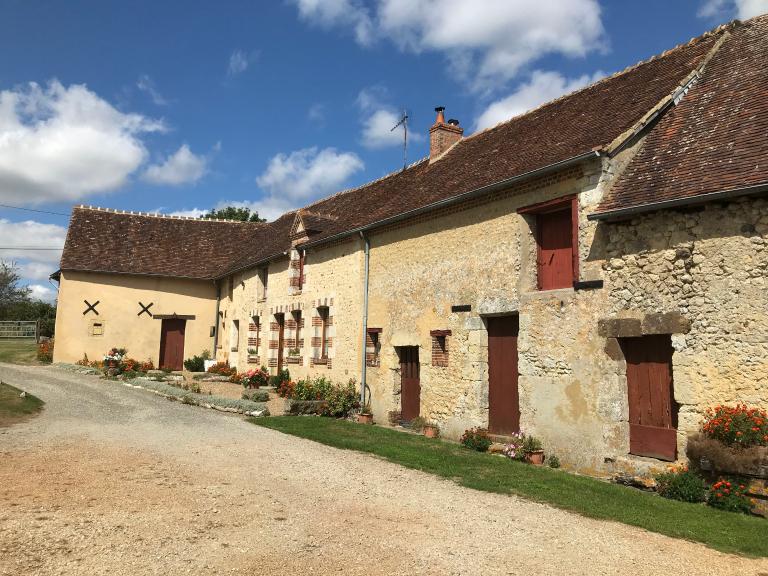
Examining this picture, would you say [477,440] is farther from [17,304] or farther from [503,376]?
[17,304]

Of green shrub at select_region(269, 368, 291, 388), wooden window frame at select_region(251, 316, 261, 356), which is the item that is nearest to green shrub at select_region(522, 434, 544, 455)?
green shrub at select_region(269, 368, 291, 388)

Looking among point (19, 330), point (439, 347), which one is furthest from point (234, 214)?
point (439, 347)

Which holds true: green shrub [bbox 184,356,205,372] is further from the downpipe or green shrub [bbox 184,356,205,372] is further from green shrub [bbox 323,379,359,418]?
the downpipe

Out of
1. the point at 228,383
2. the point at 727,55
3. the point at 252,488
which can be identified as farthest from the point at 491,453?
the point at 228,383

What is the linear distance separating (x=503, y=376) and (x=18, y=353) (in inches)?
906

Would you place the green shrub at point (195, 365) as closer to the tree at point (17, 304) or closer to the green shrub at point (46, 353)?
the green shrub at point (46, 353)

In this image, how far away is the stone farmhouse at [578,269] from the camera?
301 inches

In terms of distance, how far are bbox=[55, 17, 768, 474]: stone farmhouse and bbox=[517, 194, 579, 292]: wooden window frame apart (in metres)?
0.03

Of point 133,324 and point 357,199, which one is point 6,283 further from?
point 357,199

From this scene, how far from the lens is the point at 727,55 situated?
397 inches

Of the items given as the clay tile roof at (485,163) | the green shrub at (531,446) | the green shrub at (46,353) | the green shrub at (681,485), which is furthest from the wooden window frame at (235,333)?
the green shrub at (681,485)

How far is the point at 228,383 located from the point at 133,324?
6.28 m

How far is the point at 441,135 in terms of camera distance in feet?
52.2

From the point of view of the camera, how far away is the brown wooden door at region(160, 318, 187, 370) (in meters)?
23.4
